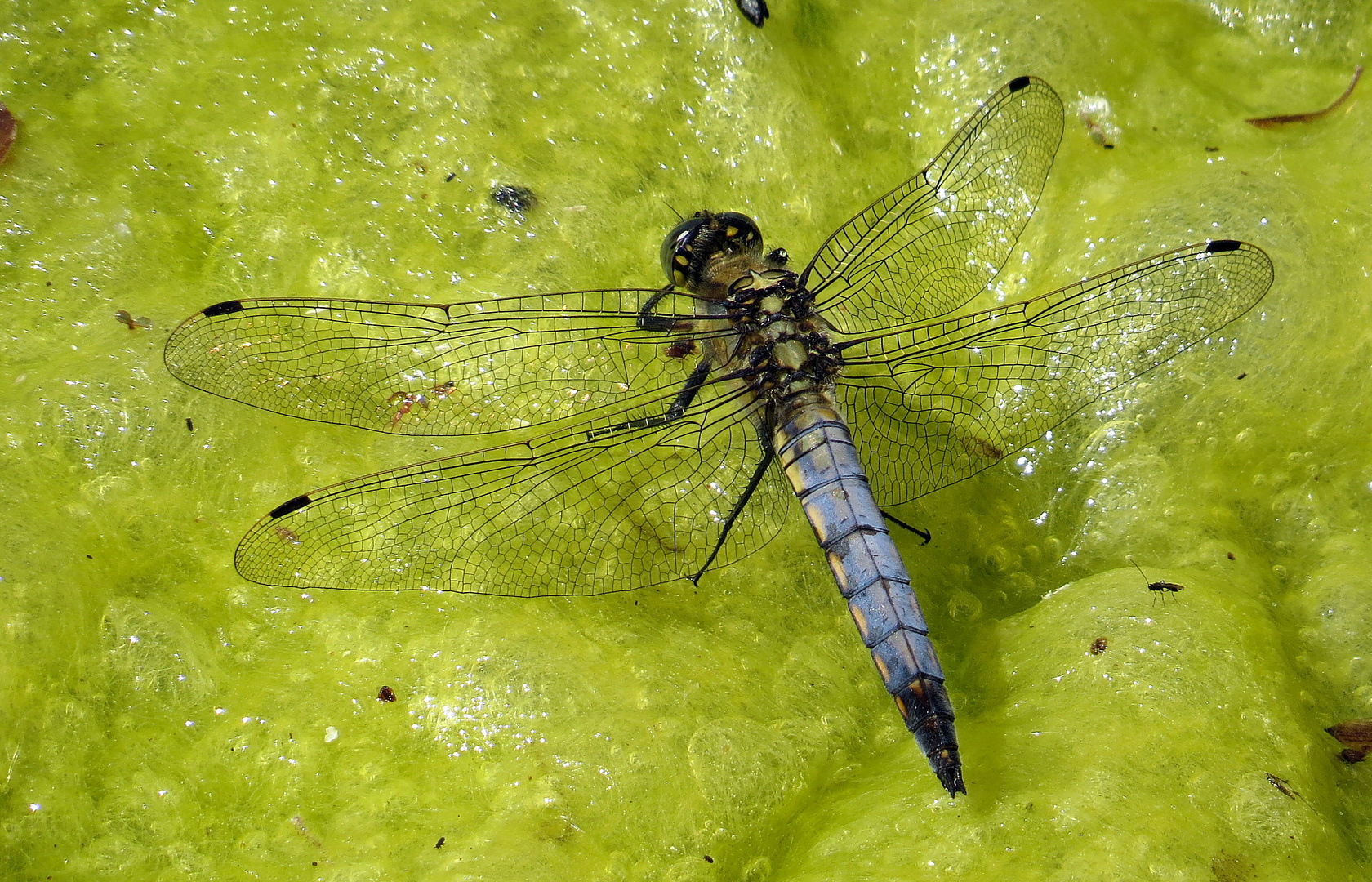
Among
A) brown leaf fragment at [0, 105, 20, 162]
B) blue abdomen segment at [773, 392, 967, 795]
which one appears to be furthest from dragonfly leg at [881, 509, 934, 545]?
brown leaf fragment at [0, 105, 20, 162]

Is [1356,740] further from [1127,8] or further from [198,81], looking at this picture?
[198,81]

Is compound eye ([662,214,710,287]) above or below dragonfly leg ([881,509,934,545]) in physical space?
above

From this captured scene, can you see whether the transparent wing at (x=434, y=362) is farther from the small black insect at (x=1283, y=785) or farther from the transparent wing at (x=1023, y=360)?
the small black insect at (x=1283, y=785)

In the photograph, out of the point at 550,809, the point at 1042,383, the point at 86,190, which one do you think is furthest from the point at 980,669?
the point at 86,190

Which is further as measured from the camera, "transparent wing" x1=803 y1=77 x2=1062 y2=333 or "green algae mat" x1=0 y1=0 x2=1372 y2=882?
"transparent wing" x1=803 y1=77 x2=1062 y2=333

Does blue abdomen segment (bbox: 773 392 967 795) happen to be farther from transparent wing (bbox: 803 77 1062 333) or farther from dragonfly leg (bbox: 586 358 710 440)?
transparent wing (bbox: 803 77 1062 333)

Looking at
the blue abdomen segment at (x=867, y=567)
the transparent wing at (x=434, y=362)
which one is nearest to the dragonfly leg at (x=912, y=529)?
the blue abdomen segment at (x=867, y=567)
